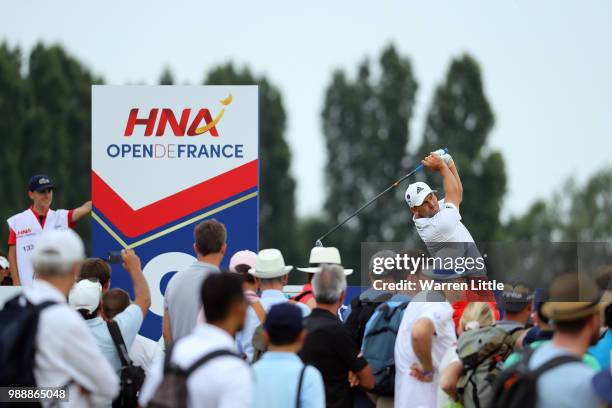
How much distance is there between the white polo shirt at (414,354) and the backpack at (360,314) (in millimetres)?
406

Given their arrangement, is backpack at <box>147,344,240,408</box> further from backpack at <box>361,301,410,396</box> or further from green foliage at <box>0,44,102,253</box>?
green foliage at <box>0,44,102,253</box>

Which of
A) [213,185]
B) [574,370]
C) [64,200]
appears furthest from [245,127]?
[64,200]

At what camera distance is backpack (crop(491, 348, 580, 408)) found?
5.83 metres

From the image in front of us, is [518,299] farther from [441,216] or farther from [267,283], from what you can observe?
[441,216]

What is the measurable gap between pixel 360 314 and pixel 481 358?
4.27ft

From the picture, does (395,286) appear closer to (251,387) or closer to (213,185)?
(213,185)

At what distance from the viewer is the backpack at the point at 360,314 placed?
358 inches

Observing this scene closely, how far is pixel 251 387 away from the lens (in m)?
5.78

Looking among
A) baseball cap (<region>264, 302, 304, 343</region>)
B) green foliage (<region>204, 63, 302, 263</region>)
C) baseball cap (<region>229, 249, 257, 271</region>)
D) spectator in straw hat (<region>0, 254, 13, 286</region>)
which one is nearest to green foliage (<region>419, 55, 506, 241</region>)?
green foliage (<region>204, 63, 302, 263</region>)

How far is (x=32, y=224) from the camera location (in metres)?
11.7

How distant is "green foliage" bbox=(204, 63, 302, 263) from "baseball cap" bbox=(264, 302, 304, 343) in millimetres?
52214

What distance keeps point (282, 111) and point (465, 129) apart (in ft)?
29.2

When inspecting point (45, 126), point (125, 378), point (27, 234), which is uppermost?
point (45, 126)

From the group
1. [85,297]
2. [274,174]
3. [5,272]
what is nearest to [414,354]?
[85,297]
